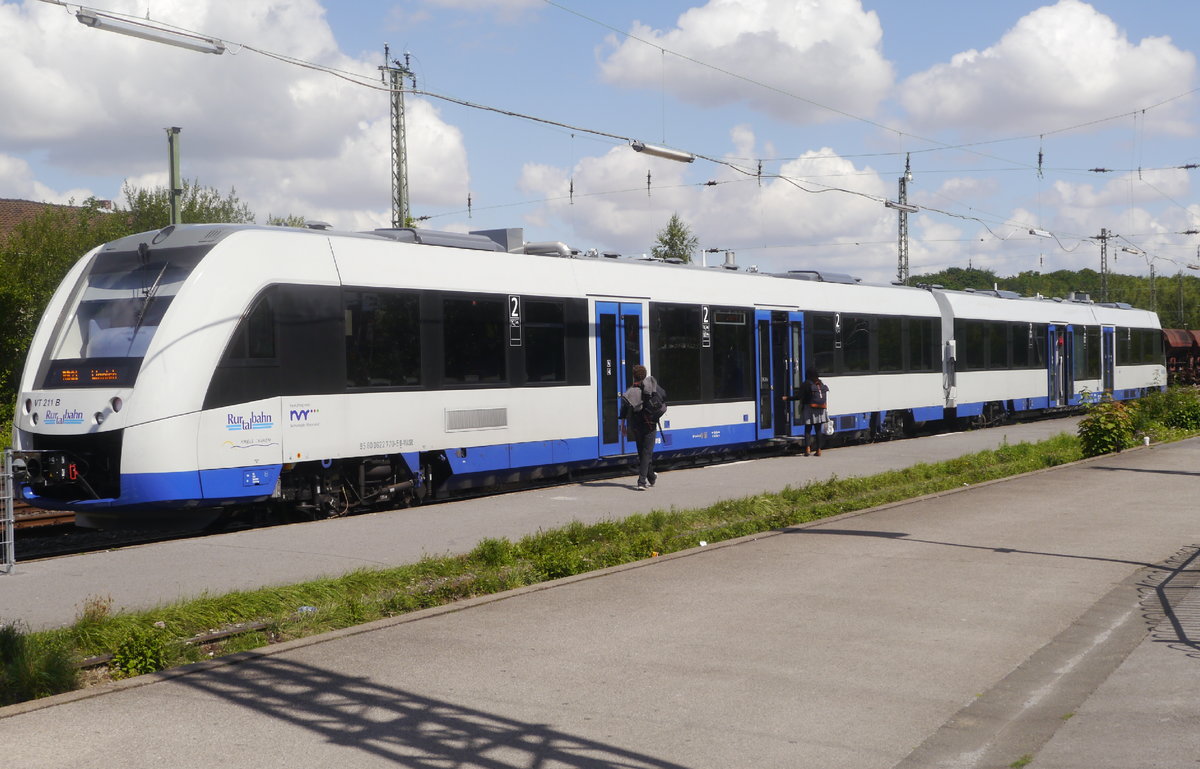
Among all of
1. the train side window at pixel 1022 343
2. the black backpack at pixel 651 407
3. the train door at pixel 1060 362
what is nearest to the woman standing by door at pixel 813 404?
the black backpack at pixel 651 407

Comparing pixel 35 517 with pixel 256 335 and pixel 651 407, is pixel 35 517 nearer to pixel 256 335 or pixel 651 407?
pixel 256 335

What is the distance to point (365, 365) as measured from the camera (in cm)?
1462

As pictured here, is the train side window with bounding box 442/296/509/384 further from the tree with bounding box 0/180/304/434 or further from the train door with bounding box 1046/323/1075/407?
the train door with bounding box 1046/323/1075/407

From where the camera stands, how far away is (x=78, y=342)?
525 inches

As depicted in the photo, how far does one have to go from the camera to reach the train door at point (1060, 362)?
35.5 m

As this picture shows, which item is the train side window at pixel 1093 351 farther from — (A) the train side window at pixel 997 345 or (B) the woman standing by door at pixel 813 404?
(B) the woman standing by door at pixel 813 404

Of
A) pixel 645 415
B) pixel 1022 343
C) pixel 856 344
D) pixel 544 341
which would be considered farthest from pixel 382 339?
pixel 1022 343

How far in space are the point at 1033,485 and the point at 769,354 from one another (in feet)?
21.7

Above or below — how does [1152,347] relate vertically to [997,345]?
above

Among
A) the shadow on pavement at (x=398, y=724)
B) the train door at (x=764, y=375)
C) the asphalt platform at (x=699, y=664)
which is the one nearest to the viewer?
the shadow on pavement at (x=398, y=724)

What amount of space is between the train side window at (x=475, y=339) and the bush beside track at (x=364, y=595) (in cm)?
374

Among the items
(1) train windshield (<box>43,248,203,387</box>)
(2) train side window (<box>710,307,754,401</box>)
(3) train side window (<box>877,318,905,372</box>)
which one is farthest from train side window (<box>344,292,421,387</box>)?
(3) train side window (<box>877,318,905,372</box>)

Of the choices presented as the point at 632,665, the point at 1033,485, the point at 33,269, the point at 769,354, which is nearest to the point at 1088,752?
the point at 632,665

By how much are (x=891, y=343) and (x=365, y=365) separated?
51.1 ft
